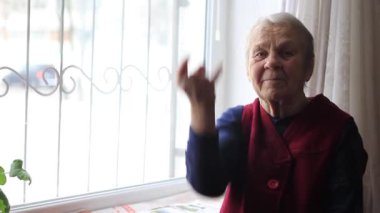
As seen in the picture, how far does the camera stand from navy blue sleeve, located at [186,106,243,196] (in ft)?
3.15

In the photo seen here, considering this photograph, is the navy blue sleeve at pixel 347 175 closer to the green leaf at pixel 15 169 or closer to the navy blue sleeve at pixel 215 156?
the navy blue sleeve at pixel 215 156

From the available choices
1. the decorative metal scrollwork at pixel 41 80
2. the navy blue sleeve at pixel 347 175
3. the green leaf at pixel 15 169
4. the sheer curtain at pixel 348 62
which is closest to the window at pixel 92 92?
the decorative metal scrollwork at pixel 41 80

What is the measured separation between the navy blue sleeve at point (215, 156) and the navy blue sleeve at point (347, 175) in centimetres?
23

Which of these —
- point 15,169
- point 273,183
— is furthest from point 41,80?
point 273,183

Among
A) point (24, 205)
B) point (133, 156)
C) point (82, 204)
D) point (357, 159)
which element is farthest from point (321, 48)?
point (24, 205)

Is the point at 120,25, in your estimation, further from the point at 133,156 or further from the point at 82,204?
the point at 82,204

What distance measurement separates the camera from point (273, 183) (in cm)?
104

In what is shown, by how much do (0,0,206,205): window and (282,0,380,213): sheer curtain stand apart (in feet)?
1.84

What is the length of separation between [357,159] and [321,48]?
49 centimetres

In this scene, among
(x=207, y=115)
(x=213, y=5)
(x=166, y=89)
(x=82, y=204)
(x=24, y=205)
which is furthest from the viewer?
(x=213, y=5)

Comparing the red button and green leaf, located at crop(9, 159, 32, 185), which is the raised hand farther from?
green leaf, located at crop(9, 159, 32, 185)

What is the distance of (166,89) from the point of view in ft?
5.95

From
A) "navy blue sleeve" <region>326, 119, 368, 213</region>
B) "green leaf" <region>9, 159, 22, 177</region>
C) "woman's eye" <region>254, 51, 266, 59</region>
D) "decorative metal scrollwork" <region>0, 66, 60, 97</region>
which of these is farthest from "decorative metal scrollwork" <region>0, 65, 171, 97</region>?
"navy blue sleeve" <region>326, 119, 368, 213</region>

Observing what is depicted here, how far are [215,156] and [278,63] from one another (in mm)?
260
